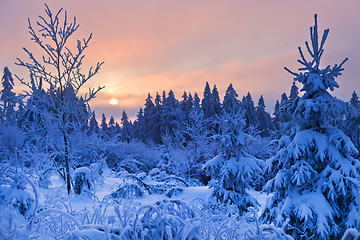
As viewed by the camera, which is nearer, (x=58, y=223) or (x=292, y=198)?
(x=58, y=223)

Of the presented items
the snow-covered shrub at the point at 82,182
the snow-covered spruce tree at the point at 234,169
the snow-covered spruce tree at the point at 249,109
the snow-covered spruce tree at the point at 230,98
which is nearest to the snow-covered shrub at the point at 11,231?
the snow-covered shrub at the point at 82,182

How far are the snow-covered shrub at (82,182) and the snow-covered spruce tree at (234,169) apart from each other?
4636 mm

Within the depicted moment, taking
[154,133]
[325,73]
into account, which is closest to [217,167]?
[325,73]

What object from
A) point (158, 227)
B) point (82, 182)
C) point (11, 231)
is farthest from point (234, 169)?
point (11, 231)

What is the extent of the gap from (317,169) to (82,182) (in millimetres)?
8140

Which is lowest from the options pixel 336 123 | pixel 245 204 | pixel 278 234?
pixel 245 204

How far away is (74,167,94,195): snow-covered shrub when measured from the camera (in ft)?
33.5

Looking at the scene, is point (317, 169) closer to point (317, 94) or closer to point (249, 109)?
point (317, 94)

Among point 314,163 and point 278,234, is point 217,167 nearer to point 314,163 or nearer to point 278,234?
point 314,163

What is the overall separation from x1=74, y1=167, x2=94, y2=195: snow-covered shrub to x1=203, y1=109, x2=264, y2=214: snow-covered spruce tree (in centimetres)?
464

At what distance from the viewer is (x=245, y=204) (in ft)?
36.1

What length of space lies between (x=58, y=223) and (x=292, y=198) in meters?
5.09

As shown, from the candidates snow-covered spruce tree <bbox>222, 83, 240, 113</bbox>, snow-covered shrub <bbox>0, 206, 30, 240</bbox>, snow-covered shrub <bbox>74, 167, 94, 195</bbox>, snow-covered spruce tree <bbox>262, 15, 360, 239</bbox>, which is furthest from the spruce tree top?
snow-covered spruce tree <bbox>222, 83, 240, 113</bbox>

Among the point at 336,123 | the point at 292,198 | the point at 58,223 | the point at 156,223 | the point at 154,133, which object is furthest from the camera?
the point at 154,133
